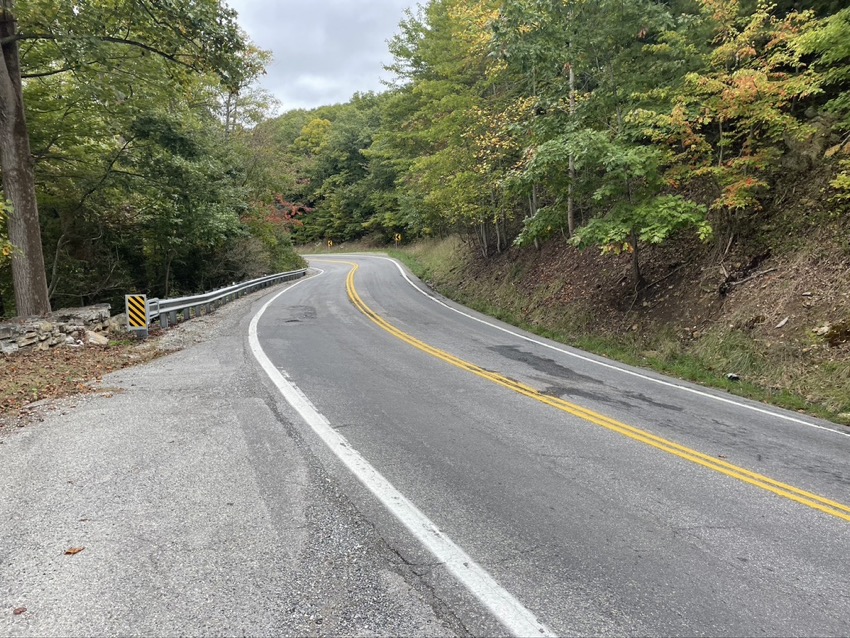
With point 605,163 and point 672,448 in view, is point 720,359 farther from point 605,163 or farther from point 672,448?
point 672,448

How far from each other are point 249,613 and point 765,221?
11.9 metres

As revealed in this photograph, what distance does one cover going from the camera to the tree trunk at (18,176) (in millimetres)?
9664

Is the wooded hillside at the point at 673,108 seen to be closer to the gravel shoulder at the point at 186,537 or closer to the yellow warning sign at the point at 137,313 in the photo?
the gravel shoulder at the point at 186,537

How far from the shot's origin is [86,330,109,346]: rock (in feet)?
31.5

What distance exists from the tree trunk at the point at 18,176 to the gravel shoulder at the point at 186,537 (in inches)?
243

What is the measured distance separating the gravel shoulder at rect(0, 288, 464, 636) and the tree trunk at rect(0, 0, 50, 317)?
6166mm

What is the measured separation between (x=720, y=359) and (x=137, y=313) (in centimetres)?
1167

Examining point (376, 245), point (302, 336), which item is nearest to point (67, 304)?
point (302, 336)

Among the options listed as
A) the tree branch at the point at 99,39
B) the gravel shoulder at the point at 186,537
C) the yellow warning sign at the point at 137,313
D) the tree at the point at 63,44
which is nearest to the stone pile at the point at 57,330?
the yellow warning sign at the point at 137,313

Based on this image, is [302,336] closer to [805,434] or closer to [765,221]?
[805,434]

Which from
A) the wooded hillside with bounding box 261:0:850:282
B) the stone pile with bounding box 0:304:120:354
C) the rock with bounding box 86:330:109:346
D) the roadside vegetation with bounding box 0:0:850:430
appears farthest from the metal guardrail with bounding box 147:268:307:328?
the wooded hillside with bounding box 261:0:850:282

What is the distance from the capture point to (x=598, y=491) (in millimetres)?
3885

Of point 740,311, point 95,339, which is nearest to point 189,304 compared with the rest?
point 95,339

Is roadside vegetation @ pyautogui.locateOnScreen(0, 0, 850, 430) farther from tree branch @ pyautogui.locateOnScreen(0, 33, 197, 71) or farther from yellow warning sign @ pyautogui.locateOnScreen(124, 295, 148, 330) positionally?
yellow warning sign @ pyautogui.locateOnScreen(124, 295, 148, 330)
